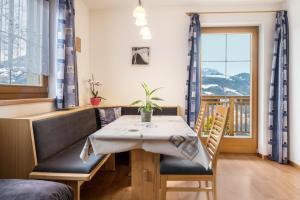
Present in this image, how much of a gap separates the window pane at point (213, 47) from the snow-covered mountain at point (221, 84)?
23 centimetres

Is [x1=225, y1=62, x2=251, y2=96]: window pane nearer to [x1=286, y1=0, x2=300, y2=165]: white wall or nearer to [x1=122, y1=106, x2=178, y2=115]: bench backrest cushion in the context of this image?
[x1=286, y1=0, x2=300, y2=165]: white wall

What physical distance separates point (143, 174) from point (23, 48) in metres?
1.73

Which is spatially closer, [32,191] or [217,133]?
[32,191]

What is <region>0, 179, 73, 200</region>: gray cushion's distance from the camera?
4.33ft

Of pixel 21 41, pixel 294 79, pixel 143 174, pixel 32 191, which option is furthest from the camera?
pixel 294 79

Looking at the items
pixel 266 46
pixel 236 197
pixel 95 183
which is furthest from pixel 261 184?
pixel 266 46

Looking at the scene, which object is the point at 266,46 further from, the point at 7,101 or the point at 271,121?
the point at 7,101

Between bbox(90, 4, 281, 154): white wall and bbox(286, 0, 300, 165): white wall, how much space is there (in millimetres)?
474

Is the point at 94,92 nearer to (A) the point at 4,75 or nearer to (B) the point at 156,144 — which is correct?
(A) the point at 4,75

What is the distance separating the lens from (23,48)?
234 cm

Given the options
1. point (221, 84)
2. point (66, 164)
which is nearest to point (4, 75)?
point (66, 164)

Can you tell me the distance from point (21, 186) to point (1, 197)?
0.15 m

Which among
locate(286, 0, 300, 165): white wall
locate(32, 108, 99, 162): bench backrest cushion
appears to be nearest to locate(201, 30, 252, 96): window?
locate(286, 0, 300, 165): white wall

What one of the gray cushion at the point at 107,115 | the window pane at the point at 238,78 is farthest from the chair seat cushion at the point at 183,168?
the window pane at the point at 238,78
